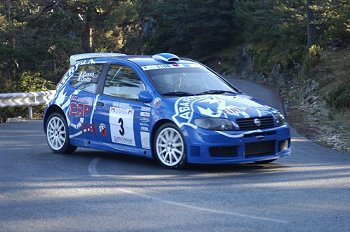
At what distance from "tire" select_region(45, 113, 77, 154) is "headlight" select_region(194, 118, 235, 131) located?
308cm

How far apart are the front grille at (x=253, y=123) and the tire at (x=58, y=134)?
11.3 feet

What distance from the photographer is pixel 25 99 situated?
21250 millimetres

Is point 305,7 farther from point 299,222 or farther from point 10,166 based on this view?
point 299,222

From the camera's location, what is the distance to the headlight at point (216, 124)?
9.44 m

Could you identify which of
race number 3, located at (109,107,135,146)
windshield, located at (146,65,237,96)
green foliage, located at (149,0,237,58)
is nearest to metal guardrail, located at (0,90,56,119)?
race number 3, located at (109,107,135,146)

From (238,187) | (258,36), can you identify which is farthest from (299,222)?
(258,36)

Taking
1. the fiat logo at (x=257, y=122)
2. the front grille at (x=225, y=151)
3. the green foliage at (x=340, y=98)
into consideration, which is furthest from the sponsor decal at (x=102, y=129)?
the green foliage at (x=340, y=98)

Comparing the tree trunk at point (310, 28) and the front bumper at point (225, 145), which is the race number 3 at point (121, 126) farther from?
the tree trunk at point (310, 28)

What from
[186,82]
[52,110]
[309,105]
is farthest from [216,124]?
[309,105]

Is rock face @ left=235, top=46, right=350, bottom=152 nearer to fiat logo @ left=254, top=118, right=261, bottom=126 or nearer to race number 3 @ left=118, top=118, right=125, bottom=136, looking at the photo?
fiat logo @ left=254, top=118, right=261, bottom=126

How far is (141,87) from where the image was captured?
10.5 m

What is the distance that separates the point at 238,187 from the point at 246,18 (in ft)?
116

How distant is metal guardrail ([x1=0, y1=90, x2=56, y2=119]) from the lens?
20.8 meters

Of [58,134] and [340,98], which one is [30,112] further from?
[58,134]
